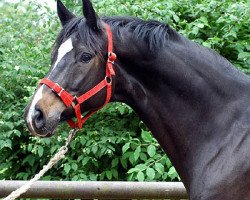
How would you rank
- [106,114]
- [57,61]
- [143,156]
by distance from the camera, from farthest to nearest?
[106,114]
[143,156]
[57,61]

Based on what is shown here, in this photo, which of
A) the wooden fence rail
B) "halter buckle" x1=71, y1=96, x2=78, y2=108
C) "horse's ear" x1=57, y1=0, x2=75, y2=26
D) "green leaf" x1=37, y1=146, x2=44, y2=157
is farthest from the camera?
"green leaf" x1=37, y1=146, x2=44, y2=157

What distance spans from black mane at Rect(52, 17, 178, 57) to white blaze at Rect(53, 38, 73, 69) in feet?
0.17

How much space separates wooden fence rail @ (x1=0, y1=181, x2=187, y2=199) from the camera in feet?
14.9

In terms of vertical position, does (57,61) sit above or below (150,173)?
above

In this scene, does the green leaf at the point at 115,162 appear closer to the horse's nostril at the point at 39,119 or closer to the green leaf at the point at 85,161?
the green leaf at the point at 85,161

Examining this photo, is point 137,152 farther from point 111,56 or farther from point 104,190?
point 111,56

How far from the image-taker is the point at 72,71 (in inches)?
127

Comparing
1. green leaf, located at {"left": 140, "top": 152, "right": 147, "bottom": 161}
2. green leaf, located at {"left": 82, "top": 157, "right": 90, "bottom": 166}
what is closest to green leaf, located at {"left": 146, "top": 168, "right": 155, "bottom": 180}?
green leaf, located at {"left": 140, "top": 152, "right": 147, "bottom": 161}

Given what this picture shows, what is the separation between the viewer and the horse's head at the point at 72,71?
3145 millimetres

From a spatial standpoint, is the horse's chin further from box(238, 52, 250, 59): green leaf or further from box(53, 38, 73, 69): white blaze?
box(238, 52, 250, 59): green leaf

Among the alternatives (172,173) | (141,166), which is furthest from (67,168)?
(172,173)

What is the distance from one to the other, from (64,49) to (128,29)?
16.3 inches

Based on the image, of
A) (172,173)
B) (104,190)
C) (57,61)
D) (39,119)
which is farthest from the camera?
(172,173)

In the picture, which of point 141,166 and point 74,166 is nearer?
point 141,166
